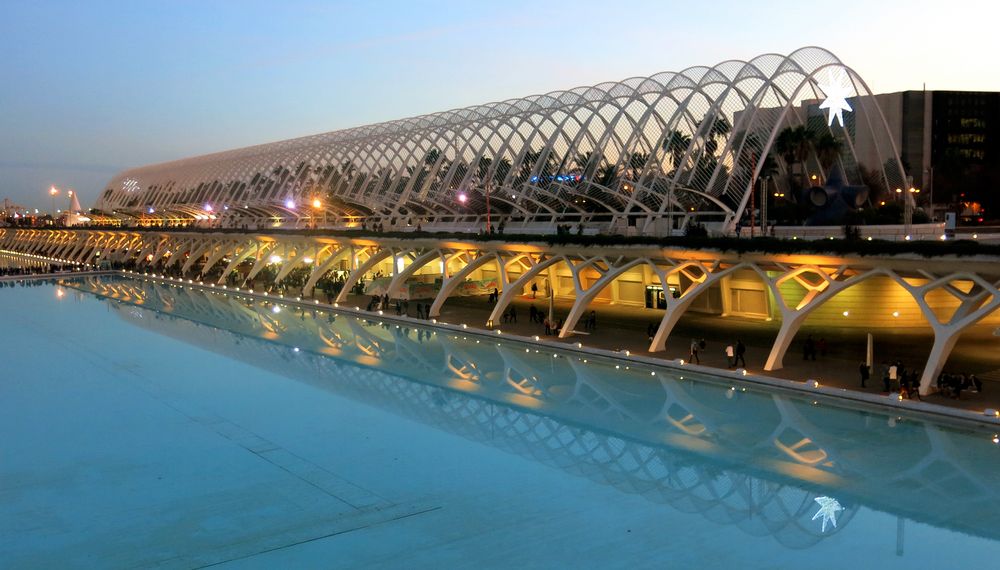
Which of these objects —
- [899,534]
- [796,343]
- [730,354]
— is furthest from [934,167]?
[899,534]

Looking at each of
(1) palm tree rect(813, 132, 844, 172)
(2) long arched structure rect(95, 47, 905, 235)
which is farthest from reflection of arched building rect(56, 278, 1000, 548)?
(1) palm tree rect(813, 132, 844, 172)

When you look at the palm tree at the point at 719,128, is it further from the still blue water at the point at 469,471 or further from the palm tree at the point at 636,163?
the still blue water at the point at 469,471

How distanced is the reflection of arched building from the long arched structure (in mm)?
10647

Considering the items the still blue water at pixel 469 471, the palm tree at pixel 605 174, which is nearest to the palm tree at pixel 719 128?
the palm tree at pixel 605 174

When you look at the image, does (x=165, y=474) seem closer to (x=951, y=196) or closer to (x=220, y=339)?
(x=220, y=339)

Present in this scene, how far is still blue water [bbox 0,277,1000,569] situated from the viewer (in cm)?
1280

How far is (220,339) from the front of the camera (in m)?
35.5

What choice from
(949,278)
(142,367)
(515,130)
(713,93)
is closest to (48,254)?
(515,130)

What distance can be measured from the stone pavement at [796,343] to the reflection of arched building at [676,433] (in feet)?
6.85

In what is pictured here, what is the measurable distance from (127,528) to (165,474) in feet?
9.74

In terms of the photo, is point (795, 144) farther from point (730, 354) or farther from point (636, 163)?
Answer: point (730, 354)

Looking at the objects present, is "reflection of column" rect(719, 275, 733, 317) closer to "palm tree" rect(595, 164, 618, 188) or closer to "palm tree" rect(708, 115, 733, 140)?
"palm tree" rect(708, 115, 733, 140)

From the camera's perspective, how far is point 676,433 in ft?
64.0

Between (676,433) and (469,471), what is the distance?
575cm
